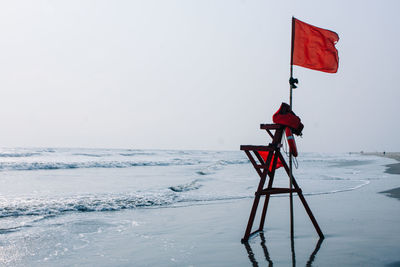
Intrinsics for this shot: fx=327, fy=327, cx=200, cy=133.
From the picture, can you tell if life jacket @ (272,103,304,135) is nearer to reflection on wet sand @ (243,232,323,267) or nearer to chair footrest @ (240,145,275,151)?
chair footrest @ (240,145,275,151)

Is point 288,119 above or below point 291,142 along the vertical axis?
above

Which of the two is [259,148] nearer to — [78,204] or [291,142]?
[291,142]

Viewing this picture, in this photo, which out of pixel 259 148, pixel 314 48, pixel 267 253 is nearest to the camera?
pixel 267 253

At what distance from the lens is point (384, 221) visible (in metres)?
7.31

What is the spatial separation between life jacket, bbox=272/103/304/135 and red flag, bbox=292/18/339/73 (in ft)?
2.80

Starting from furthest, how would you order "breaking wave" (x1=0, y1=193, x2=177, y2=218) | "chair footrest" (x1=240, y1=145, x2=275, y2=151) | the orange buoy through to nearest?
"breaking wave" (x1=0, y1=193, x2=177, y2=218)
"chair footrest" (x1=240, y1=145, x2=275, y2=151)
the orange buoy

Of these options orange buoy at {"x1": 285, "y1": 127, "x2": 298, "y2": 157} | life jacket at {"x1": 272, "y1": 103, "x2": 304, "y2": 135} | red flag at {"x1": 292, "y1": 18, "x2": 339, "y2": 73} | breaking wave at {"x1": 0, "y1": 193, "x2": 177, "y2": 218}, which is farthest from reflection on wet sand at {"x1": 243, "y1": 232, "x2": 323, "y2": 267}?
breaking wave at {"x1": 0, "y1": 193, "x2": 177, "y2": 218}

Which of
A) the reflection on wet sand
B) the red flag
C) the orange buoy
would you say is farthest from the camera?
the red flag

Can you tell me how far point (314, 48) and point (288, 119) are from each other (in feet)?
4.72

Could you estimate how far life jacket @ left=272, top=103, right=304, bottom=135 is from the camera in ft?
17.9

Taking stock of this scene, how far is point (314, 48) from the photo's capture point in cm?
582

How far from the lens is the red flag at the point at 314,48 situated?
5.70 m

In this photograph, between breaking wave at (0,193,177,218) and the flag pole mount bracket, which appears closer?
the flag pole mount bracket

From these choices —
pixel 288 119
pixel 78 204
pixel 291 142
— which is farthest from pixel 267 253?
pixel 78 204
